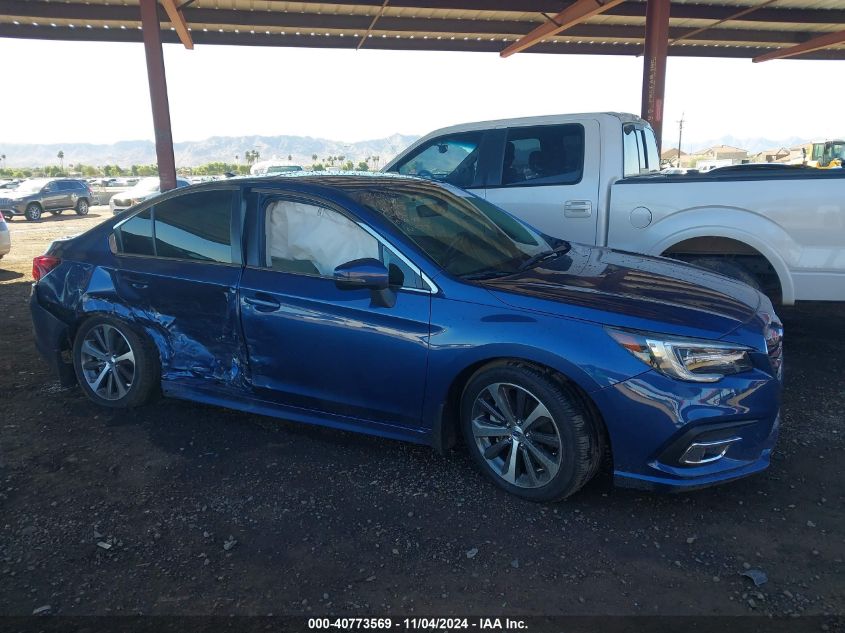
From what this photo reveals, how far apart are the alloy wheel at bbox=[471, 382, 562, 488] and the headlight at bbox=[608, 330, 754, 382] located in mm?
506

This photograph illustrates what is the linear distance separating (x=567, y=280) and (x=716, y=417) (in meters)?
1.02

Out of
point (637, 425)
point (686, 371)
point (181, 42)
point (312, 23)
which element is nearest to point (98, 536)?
point (637, 425)

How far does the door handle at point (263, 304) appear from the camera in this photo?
3.61 meters

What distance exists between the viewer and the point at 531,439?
3.14 meters

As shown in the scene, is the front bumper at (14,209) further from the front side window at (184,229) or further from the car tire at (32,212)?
the front side window at (184,229)

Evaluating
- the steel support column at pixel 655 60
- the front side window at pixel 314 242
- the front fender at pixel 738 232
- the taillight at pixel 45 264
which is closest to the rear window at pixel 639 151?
the front fender at pixel 738 232

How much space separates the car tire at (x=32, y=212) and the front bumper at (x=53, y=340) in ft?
74.5

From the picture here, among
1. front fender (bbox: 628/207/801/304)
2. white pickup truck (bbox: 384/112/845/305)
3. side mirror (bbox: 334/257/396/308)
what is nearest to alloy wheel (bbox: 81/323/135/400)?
side mirror (bbox: 334/257/396/308)

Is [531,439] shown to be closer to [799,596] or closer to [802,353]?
[799,596]

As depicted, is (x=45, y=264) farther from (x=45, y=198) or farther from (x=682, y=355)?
(x=45, y=198)

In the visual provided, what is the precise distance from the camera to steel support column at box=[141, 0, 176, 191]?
11562 millimetres

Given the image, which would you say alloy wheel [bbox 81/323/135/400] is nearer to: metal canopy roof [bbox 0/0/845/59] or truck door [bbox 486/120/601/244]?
truck door [bbox 486/120/601/244]

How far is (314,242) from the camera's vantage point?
3.68 m

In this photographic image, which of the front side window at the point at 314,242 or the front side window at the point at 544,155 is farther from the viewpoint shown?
the front side window at the point at 544,155
